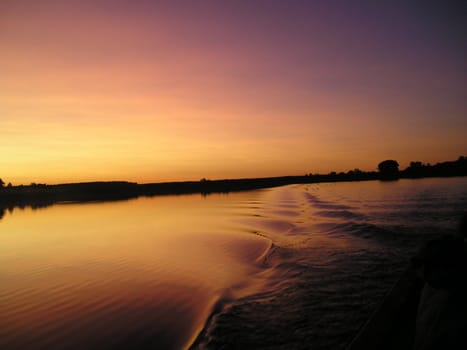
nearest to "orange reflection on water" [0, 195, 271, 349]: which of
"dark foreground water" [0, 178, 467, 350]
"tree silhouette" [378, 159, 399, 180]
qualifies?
"dark foreground water" [0, 178, 467, 350]

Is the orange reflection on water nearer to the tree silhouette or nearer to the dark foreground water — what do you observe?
the dark foreground water

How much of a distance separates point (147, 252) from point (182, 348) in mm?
10123

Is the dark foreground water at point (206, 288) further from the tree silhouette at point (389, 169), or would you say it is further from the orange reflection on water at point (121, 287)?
the tree silhouette at point (389, 169)

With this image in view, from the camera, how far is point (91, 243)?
19234 millimetres

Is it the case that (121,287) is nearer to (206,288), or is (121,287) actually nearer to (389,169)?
(206,288)

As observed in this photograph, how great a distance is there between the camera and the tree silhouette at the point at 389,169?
150 meters

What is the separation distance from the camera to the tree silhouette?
150 meters

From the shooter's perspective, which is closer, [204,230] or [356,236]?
[356,236]

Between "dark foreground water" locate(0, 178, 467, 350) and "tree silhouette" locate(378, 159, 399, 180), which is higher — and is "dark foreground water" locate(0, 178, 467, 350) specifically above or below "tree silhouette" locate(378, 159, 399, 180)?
below

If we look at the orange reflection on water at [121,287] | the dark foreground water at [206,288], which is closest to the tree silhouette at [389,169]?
the dark foreground water at [206,288]

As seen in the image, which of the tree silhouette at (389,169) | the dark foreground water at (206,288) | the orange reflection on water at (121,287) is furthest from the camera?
the tree silhouette at (389,169)

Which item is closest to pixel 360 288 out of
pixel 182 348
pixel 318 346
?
pixel 318 346

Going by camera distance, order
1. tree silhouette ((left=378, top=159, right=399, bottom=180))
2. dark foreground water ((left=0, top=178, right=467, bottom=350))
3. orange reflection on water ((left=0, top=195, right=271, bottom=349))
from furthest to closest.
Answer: tree silhouette ((left=378, top=159, right=399, bottom=180)) < orange reflection on water ((left=0, top=195, right=271, bottom=349)) < dark foreground water ((left=0, top=178, right=467, bottom=350))

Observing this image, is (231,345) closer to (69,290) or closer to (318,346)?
(318,346)
